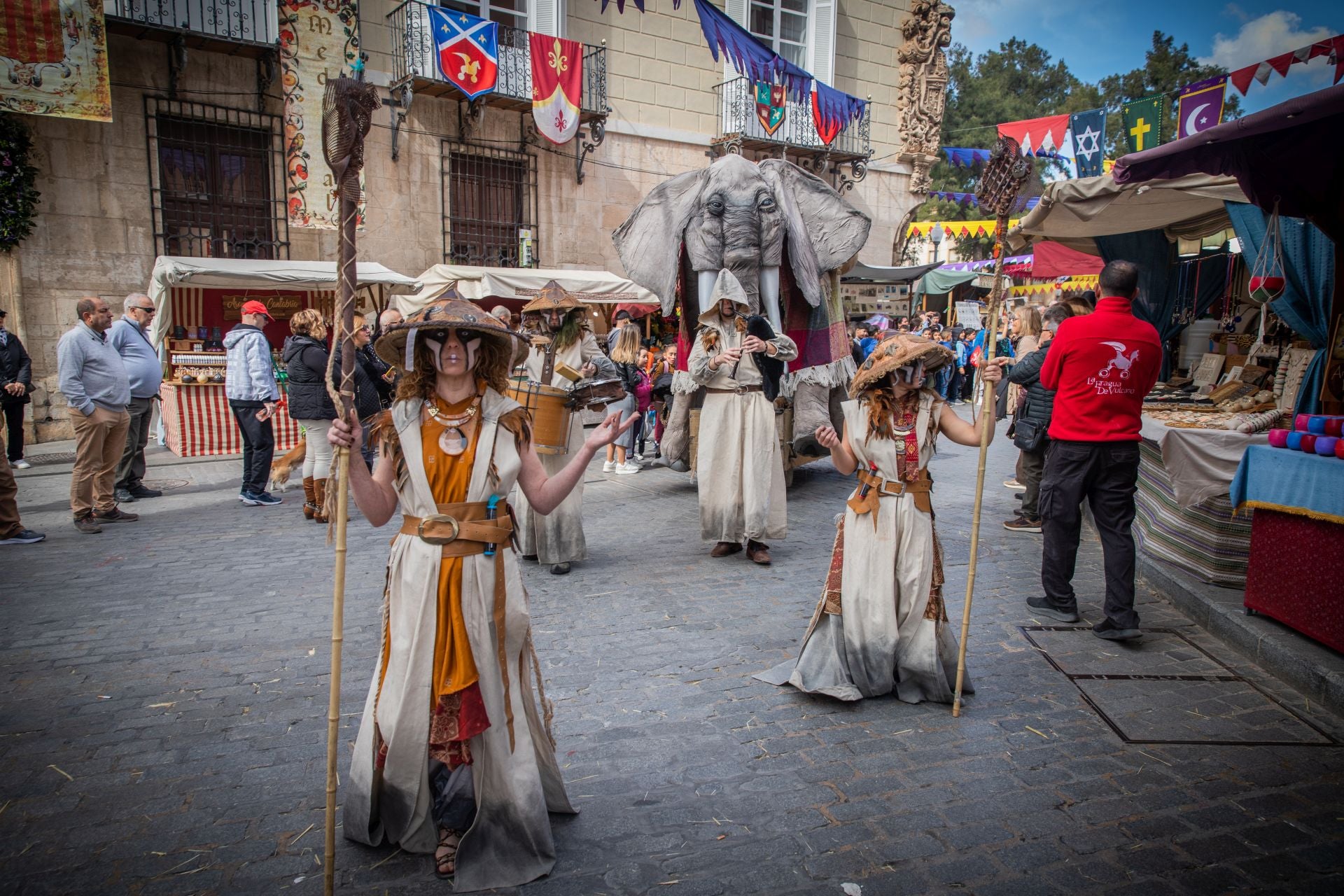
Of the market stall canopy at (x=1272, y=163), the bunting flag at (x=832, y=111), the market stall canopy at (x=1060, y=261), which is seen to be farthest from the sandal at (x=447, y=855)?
the bunting flag at (x=832, y=111)

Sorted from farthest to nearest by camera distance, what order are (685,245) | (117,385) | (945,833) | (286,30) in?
(286,30)
(685,245)
(117,385)
(945,833)

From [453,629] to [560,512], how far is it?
3.38m

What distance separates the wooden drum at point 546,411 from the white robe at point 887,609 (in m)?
2.61

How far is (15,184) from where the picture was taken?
1125cm

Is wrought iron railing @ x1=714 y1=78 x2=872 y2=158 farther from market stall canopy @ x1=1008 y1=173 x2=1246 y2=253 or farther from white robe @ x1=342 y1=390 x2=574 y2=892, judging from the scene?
white robe @ x1=342 y1=390 x2=574 y2=892

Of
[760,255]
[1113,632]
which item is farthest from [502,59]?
[1113,632]

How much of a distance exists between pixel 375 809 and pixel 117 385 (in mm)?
6135

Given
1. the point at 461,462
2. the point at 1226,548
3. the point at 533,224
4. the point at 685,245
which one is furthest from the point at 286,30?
the point at 1226,548

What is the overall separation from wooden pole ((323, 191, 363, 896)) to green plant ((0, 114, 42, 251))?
11845 mm

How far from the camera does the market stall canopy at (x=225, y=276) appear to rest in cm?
1151

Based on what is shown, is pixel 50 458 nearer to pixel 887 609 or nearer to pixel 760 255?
pixel 760 255

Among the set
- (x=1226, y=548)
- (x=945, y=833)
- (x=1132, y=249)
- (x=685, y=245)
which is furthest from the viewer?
(x=1132, y=249)

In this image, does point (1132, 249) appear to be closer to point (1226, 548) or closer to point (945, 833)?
point (1226, 548)

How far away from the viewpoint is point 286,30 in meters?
12.8
